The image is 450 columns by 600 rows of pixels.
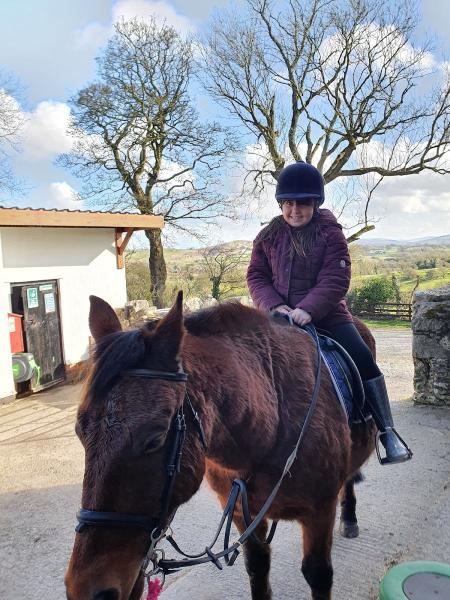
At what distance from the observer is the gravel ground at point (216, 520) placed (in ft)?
9.86

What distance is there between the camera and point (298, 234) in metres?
2.62

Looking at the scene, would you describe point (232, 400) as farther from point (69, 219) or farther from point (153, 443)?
point (69, 219)

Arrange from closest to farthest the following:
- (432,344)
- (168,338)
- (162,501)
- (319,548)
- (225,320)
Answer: (162,501)
(168,338)
(225,320)
(319,548)
(432,344)

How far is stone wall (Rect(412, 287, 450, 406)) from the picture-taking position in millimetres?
6289

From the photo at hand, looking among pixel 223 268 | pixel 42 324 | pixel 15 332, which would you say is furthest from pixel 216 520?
pixel 223 268

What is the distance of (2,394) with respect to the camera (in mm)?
7266

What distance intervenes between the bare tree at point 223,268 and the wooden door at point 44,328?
10859mm

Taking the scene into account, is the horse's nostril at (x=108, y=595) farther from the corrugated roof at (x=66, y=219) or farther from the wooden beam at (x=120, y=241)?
the wooden beam at (x=120, y=241)

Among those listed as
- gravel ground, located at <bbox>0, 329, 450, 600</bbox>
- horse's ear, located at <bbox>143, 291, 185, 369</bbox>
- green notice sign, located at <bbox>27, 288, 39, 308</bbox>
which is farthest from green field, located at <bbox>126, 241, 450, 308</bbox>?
horse's ear, located at <bbox>143, 291, 185, 369</bbox>

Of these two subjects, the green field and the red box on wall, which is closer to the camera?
the red box on wall

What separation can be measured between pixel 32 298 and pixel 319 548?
7.23 m

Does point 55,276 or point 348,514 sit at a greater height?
point 55,276

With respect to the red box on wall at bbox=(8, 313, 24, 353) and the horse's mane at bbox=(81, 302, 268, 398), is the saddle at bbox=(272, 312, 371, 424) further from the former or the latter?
the red box on wall at bbox=(8, 313, 24, 353)

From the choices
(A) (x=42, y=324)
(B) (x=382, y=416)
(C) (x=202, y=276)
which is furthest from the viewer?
(C) (x=202, y=276)
